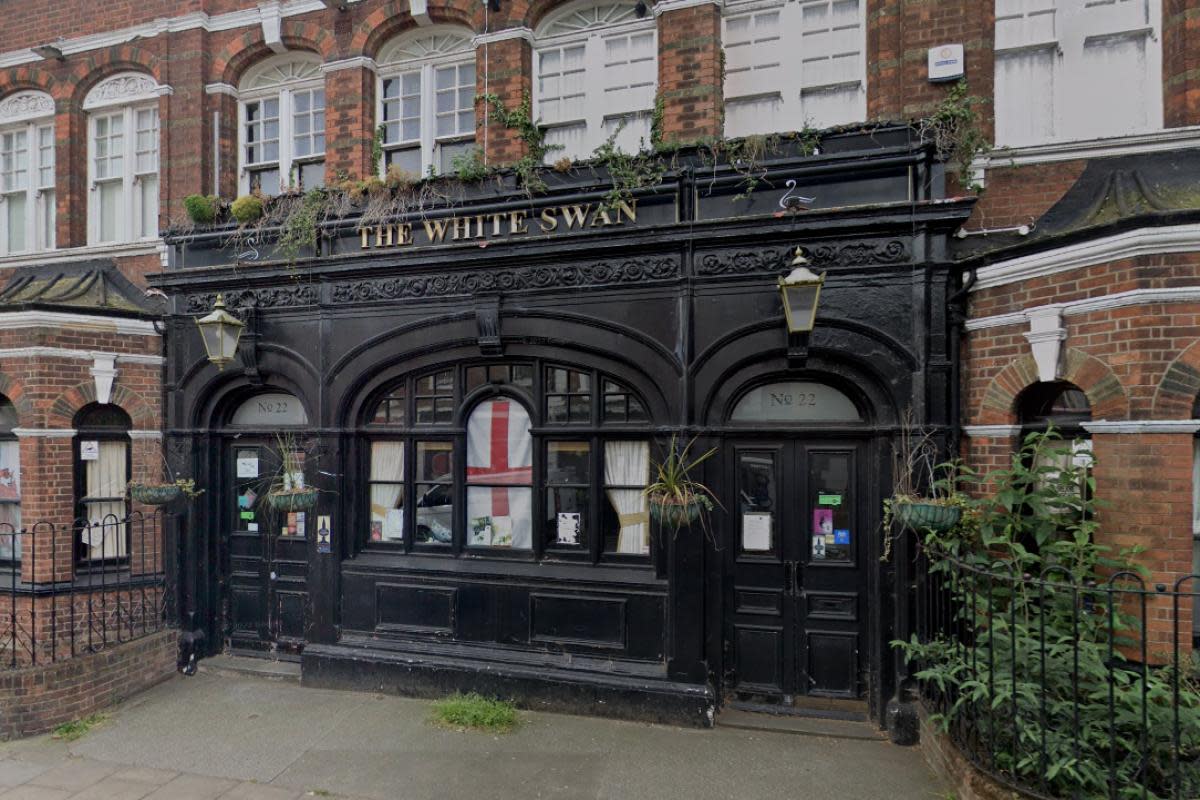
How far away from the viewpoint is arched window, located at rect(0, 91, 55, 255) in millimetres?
8906

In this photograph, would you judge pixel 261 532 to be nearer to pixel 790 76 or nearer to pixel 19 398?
pixel 19 398

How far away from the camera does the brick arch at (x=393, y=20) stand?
23.9ft

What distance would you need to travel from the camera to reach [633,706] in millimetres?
5930

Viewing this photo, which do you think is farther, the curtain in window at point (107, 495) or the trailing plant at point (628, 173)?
the curtain in window at point (107, 495)

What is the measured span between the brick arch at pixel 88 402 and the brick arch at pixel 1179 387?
9541mm

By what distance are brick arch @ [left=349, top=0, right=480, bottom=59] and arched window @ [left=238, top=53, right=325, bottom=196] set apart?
825 mm

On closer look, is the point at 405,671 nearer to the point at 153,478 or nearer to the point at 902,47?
the point at 153,478

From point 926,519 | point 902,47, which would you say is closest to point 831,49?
point 902,47

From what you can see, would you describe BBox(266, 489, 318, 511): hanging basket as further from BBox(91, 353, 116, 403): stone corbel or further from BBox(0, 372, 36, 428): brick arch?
BBox(0, 372, 36, 428): brick arch

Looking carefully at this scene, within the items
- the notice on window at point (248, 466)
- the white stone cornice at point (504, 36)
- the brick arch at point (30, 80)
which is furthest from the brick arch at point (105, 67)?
the notice on window at point (248, 466)

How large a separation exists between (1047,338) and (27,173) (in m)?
12.1

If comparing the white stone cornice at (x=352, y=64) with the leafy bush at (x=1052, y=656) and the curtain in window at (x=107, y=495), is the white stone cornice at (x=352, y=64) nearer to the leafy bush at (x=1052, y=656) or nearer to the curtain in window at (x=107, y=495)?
the curtain in window at (x=107, y=495)

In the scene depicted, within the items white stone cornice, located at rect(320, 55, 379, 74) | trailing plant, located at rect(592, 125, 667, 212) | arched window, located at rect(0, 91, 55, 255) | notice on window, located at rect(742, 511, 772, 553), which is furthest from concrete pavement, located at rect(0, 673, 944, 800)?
white stone cornice, located at rect(320, 55, 379, 74)

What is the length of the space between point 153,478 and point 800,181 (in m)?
7.78
